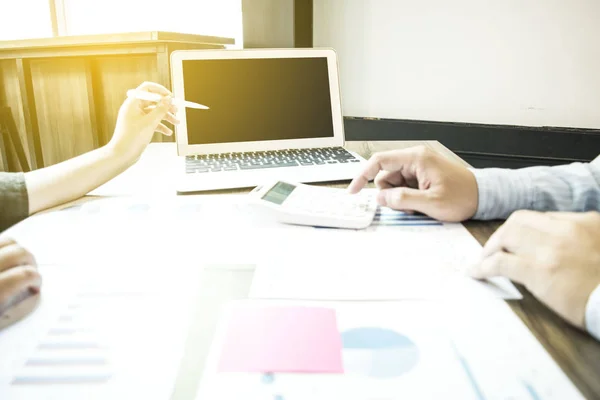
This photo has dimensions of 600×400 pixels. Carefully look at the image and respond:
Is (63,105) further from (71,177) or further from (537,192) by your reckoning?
(537,192)

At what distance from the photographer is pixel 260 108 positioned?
3.03ft

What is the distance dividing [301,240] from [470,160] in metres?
1.29

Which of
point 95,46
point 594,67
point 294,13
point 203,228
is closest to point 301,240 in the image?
point 203,228

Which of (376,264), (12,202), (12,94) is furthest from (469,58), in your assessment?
(12,94)

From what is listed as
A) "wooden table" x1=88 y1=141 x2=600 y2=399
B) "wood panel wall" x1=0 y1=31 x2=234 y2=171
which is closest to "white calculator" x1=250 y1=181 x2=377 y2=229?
"wooden table" x1=88 y1=141 x2=600 y2=399

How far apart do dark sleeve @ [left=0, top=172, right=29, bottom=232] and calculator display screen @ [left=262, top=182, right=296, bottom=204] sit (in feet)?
1.13

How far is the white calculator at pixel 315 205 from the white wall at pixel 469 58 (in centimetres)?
112

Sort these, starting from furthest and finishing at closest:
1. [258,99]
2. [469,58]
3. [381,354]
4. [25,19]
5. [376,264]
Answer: [25,19]
[469,58]
[258,99]
[376,264]
[381,354]

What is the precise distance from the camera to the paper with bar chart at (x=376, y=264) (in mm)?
390

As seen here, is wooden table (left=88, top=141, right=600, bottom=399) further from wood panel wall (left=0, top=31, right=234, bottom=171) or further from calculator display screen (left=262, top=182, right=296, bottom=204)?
wood panel wall (left=0, top=31, right=234, bottom=171)

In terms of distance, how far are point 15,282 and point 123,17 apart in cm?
244

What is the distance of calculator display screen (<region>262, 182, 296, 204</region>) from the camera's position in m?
0.58

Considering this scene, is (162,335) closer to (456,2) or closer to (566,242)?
(566,242)

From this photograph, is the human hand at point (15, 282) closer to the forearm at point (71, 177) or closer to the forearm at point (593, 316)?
the forearm at point (71, 177)
